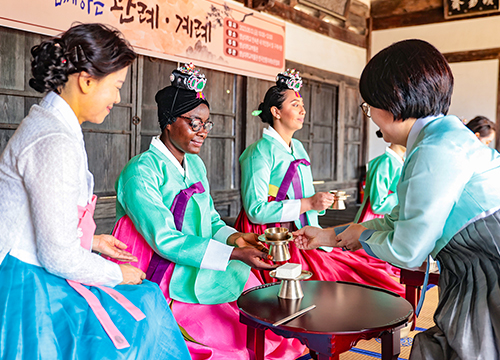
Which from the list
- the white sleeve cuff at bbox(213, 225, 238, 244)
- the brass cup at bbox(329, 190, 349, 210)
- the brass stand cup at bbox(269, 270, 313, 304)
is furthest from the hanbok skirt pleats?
the brass cup at bbox(329, 190, 349, 210)

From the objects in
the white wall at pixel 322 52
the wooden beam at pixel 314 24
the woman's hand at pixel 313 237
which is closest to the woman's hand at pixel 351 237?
the woman's hand at pixel 313 237

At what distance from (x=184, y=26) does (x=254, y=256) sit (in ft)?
10.5

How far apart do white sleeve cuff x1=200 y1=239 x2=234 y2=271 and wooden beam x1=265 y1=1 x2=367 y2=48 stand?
174 inches

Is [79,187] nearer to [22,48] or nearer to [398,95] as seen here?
[398,95]

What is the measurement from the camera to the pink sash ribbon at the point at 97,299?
1246 millimetres

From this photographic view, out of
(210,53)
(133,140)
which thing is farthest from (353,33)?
(133,140)

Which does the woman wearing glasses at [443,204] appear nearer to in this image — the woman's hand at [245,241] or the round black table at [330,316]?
the round black table at [330,316]

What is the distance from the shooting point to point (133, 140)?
4355 millimetres

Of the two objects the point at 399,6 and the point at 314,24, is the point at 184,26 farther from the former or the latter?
the point at 399,6

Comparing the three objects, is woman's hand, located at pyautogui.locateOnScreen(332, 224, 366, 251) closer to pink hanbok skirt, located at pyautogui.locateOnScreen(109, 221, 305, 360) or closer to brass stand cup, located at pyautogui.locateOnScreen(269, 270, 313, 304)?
brass stand cup, located at pyautogui.locateOnScreen(269, 270, 313, 304)

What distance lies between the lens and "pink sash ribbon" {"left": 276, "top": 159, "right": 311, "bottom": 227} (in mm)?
2797

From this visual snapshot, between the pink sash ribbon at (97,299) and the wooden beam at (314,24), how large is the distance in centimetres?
489

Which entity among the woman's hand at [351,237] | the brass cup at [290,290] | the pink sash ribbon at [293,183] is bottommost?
the brass cup at [290,290]

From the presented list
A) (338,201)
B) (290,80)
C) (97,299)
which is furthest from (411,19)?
(97,299)
